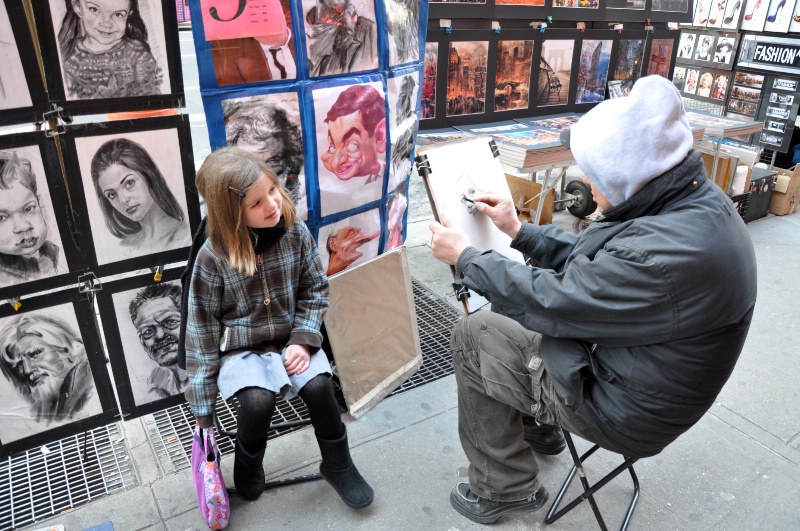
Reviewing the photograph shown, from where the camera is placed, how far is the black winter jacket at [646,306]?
1.58m

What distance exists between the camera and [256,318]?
2.19 m

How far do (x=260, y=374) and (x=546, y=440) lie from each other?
4.10 ft

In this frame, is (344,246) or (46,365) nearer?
(46,365)

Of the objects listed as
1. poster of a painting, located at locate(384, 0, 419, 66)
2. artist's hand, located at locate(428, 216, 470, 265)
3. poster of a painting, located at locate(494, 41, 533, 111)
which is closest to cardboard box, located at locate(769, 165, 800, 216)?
poster of a painting, located at locate(494, 41, 533, 111)

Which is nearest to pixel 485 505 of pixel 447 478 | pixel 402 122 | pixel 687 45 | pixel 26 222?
pixel 447 478

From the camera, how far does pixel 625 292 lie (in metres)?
1.61

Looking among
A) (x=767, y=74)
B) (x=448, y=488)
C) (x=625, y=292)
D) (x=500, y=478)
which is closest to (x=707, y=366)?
(x=625, y=292)

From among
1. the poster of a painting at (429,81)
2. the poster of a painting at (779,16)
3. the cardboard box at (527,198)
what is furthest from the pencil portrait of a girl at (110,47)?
the poster of a painting at (779,16)

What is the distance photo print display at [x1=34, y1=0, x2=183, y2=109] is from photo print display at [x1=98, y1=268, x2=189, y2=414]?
0.67 meters

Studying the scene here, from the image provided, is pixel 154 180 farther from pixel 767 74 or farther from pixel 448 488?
pixel 767 74

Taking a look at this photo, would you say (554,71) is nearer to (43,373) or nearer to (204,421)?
(204,421)

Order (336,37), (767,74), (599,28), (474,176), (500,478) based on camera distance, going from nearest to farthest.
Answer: (500,478) → (336,37) → (474,176) → (599,28) → (767,74)

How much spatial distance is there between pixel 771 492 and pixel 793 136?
17.6 ft

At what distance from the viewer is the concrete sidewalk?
89.0 inches
